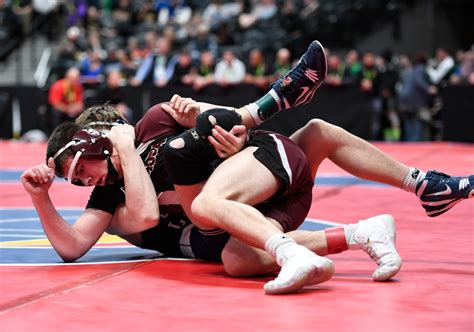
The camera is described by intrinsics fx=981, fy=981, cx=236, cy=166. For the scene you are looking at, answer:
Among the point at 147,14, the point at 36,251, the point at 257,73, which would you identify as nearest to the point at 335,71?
the point at 257,73

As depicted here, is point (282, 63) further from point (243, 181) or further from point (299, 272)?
point (299, 272)

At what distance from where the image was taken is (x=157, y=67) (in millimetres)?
16891

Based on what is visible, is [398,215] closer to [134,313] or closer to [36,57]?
[134,313]

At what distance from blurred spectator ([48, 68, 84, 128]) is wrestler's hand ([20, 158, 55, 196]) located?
11833mm

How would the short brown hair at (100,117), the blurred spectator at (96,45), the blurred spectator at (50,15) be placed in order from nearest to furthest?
1. the short brown hair at (100,117)
2. the blurred spectator at (96,45)
3. the blurred spectator at (50,15)

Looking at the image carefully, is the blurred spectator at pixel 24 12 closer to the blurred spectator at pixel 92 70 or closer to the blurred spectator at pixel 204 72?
the blurred spectator at pixel 92 70

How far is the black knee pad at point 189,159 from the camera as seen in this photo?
3.98 m

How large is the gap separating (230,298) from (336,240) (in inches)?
26.0

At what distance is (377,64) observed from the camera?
16156mm

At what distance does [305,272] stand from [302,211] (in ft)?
2.57

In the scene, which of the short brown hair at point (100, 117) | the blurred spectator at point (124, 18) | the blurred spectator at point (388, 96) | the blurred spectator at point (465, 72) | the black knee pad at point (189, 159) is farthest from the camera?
the blurred spectator at point (124, 18)

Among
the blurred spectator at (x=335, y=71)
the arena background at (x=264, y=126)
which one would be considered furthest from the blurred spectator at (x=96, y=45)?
the blurred spectator at (x=335, y=71)

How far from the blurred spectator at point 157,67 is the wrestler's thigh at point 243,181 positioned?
41.3 feet

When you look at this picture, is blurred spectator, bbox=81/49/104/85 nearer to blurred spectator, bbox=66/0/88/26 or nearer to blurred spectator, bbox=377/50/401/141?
blurred spectator, bbox=66/0/88/26
